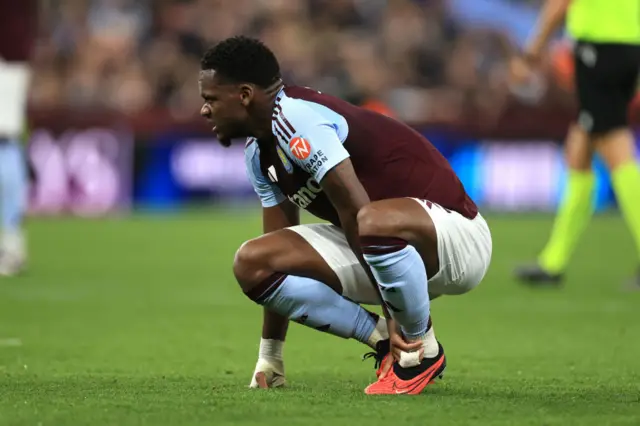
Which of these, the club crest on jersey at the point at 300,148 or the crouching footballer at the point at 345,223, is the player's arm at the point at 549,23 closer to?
the crouching footballer at the point at 345,223

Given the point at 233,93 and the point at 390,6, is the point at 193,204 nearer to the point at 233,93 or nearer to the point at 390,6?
the point at 390,6

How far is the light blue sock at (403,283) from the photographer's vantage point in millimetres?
4391

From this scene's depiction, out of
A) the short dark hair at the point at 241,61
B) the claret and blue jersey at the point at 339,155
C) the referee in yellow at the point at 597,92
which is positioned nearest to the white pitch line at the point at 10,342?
the claret and blue jersey at the point at 339,155

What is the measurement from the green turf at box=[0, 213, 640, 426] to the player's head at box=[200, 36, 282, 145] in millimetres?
960

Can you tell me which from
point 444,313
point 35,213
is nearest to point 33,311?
point 444,313

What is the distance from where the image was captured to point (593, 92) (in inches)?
336

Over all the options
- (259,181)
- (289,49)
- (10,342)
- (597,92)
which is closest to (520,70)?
(597,92)

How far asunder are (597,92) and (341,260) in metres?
4.23

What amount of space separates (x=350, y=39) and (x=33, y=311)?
40.1ft

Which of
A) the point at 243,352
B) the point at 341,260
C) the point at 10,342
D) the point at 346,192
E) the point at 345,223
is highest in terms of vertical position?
A: the point at 346,192

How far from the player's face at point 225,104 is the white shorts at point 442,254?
54cm

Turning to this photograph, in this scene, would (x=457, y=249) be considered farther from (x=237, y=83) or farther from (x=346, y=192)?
(x=237, y=83)

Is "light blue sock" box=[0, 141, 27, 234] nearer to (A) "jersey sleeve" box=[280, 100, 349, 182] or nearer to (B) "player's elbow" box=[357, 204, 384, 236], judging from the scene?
(A) "jersey sleeve" box=[280, 100, 349, 182]

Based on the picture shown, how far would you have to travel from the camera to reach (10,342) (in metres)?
6.25
